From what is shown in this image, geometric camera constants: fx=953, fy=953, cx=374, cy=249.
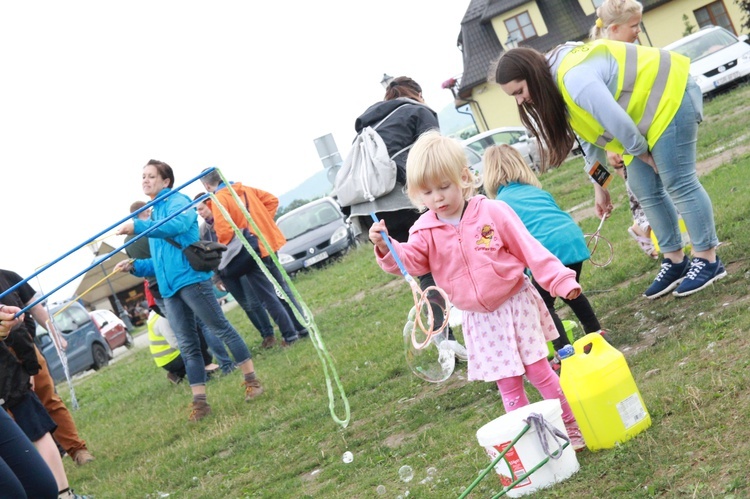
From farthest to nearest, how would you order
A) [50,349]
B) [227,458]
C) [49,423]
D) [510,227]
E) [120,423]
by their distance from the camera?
[50,349]
[120,423]
[227,458]
[49,423]
[510,227]

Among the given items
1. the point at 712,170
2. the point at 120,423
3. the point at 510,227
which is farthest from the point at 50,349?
the point at 510,227

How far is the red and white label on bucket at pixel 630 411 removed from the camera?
3902 millimetres

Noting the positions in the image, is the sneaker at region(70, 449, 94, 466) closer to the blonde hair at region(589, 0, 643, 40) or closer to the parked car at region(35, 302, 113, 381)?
the blonde hair at region(589, 0, 643, 40)

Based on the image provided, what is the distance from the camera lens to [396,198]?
6828 millimetres

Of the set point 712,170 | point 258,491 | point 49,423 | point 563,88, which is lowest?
point 712,170

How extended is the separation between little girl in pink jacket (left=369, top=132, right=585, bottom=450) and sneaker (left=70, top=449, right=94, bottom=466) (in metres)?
5.14

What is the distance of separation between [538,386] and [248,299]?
7.66 metres

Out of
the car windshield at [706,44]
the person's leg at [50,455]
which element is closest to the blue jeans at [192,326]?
the person's leg at [50,455]

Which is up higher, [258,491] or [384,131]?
[384,131]

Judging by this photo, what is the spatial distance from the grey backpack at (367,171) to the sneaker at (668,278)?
193 cm

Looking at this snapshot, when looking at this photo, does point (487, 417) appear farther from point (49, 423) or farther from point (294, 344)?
point (294, 344)

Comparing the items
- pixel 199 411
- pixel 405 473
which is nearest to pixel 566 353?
pixel 405 473

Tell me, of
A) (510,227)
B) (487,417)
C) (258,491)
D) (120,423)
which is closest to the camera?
(510,227)

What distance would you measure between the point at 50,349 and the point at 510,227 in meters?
17.8
